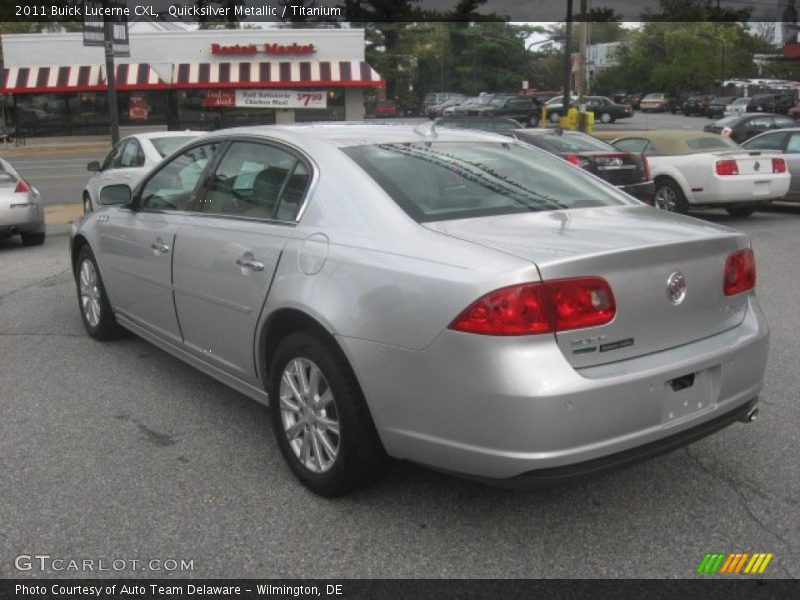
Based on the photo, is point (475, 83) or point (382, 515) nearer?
point (382, 515)

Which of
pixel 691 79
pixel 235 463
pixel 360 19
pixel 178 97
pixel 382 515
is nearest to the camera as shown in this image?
pixel 382 515

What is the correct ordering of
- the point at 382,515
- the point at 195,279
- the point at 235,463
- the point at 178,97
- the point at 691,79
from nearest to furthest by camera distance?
the point at 382,515 → the point at 235,463 → the point at 195,279 → the point at 178,97 → the point at 691,79

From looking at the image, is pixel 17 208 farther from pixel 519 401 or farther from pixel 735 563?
pixel 735 563

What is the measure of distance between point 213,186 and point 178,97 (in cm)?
3658

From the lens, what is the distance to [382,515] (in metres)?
3.42

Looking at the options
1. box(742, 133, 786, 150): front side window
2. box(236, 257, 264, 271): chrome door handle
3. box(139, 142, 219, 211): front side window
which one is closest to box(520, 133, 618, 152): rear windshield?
box(742, 133, 786, 150): front side window

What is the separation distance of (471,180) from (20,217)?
9035 mm

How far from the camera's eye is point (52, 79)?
37.7m

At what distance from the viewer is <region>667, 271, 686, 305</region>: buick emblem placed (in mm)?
3146

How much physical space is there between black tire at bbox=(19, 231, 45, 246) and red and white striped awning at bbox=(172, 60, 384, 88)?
88.1ft

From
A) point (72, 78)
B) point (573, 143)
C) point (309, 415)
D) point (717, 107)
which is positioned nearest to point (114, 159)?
point (573, 143)

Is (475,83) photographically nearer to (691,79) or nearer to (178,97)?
(691,79)

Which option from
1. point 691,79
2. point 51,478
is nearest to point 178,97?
point 51,478
